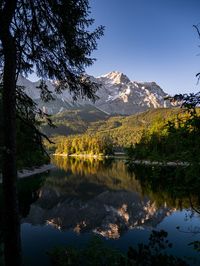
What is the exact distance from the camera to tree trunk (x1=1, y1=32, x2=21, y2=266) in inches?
319

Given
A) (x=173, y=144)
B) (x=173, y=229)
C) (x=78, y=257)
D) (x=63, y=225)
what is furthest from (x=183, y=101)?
(x=63, y=225)

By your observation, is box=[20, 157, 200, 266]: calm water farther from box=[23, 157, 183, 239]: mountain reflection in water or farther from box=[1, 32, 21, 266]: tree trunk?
box=[1, 32, 21, 266]: tree trunk

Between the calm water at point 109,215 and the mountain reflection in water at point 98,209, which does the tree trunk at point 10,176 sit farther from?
the mountain reflection in water at point 98,209

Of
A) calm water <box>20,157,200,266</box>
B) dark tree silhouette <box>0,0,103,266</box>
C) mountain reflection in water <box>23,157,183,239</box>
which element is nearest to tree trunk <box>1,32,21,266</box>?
dark tree silhouette <box>0,0,103,266</box>

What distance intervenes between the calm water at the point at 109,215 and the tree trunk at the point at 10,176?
380 cm

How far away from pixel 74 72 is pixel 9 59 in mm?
3027

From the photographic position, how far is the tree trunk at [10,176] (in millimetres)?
8102

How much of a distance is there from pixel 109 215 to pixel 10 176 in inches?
1415

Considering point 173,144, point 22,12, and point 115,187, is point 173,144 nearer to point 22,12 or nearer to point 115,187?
point 22,12

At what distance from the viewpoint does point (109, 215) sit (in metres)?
42.4

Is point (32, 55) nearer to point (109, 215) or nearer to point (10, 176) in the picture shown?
point (10, 176)

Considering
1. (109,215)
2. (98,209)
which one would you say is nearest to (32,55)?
(109,215)

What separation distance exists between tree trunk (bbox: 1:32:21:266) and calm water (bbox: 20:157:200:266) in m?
3.80

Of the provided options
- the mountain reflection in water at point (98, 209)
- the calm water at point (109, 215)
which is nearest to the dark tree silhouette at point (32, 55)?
the calm water at point (109, 215)
